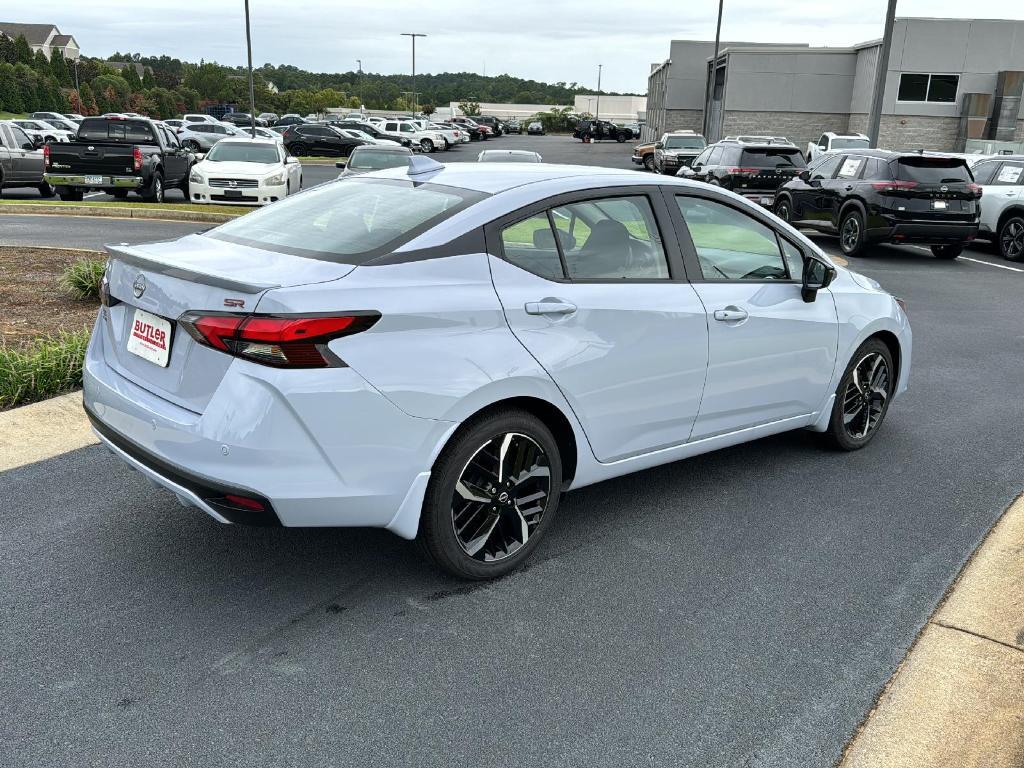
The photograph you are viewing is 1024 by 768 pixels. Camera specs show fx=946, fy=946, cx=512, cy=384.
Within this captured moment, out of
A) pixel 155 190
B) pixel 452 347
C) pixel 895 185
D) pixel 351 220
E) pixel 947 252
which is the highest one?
pixel 351 220

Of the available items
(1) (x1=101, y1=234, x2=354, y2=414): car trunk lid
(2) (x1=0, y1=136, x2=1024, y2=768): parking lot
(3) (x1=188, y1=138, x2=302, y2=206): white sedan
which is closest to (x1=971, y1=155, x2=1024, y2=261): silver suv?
(2) (x1=0, y1=136, x2=1024, y2=768): parking lot

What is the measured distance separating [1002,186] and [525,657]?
53.6 ft

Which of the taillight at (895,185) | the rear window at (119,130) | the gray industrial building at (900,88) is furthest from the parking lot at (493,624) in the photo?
the gray industrial building at (900,88)

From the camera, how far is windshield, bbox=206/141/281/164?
2002 centimetres

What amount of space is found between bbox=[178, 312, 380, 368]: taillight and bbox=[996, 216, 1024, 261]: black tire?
15.8 metres

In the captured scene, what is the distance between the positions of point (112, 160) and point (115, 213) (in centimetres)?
270

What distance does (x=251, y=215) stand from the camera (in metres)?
4.56

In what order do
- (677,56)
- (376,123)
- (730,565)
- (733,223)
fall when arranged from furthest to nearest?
(677,56)
(376,123)
(733,223)
(730,565)

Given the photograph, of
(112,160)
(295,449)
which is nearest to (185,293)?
(295,449)

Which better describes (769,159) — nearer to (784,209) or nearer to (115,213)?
(784,209)

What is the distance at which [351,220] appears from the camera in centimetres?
404

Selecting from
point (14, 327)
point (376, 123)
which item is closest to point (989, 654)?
point (14, 327)

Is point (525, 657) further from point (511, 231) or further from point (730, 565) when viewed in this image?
point (511, 231)

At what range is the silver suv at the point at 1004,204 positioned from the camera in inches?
630
